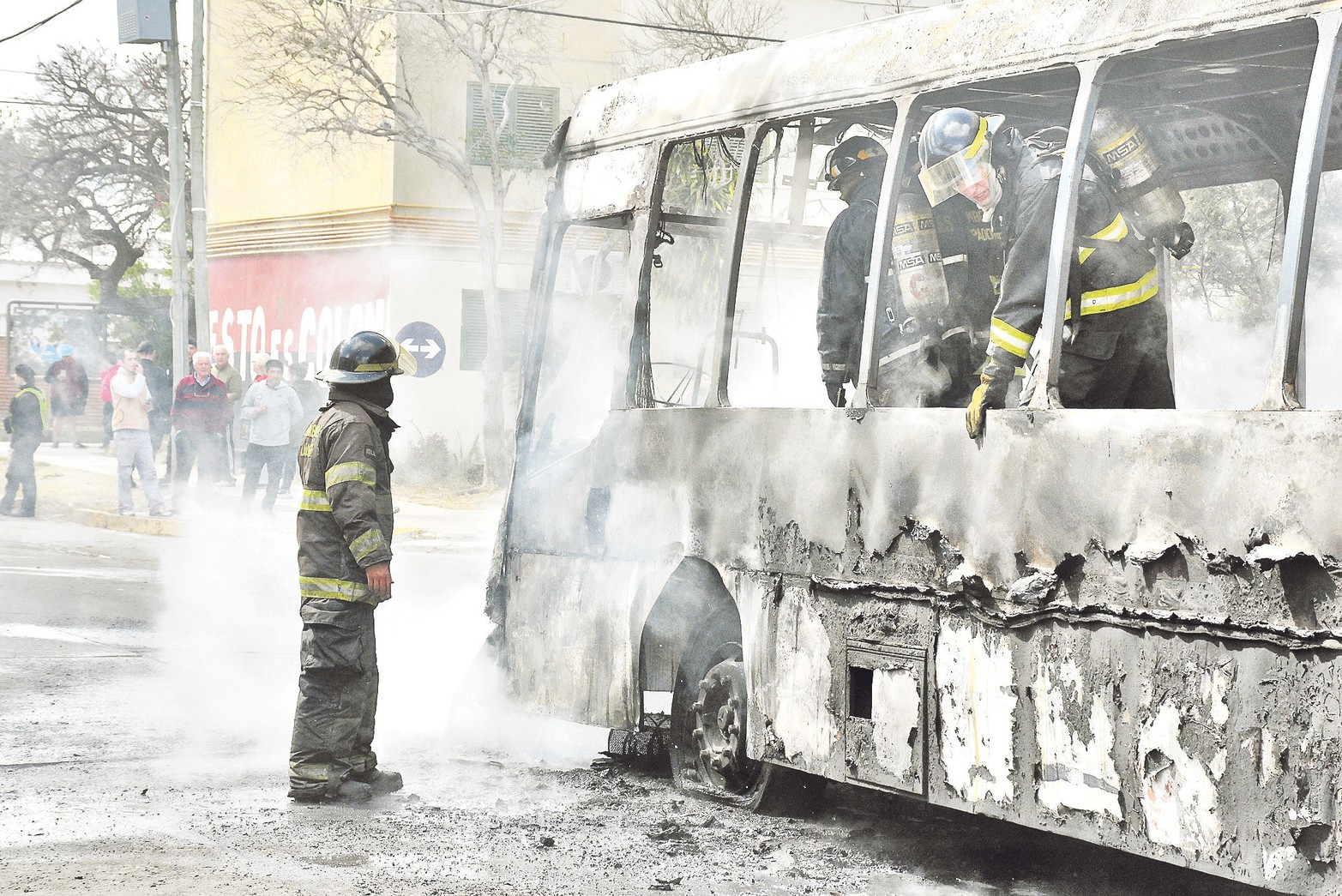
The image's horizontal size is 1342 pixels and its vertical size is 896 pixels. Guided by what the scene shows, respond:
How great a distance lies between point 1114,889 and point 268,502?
1447 centimetres

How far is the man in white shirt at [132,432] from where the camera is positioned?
57.7 feet

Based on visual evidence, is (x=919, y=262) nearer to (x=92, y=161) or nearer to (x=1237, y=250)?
(x=1237, y=250)

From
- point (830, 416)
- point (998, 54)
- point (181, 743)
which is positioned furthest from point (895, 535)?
point (181, 743)

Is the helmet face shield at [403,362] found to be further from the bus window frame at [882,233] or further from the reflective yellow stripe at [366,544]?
the bus window frame at [882,233]

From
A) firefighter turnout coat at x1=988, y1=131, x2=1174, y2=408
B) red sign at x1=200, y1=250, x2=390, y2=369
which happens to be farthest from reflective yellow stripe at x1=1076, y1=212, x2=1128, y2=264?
red sign at x1=200, y1=250, x2=390, y2=369

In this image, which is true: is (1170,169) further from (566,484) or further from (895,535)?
(566,484)

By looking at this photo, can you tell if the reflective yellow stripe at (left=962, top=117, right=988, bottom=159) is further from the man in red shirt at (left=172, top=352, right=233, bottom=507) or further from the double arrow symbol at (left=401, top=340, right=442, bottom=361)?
the double arrow symbol at (left=401, top=340, right=442, bottom=361)

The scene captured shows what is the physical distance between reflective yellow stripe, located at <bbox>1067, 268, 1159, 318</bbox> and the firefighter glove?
0.90ft

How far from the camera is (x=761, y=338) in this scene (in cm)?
677

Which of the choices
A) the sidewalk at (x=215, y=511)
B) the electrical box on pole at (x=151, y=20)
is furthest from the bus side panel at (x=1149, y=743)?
the electrical box on pole at (x=151, y=20)

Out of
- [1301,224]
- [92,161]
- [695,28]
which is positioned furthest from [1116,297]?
[92,161]

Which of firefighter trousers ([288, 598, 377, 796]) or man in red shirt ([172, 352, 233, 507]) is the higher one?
man in red shirt ([172, 352, 233, 507])

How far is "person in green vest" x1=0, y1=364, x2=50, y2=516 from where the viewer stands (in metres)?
18.5

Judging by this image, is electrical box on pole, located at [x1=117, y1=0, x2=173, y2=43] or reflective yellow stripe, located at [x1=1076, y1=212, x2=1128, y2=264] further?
electrical box on pole, located at [x1=117, y1=0, x2=173, y2=43]
